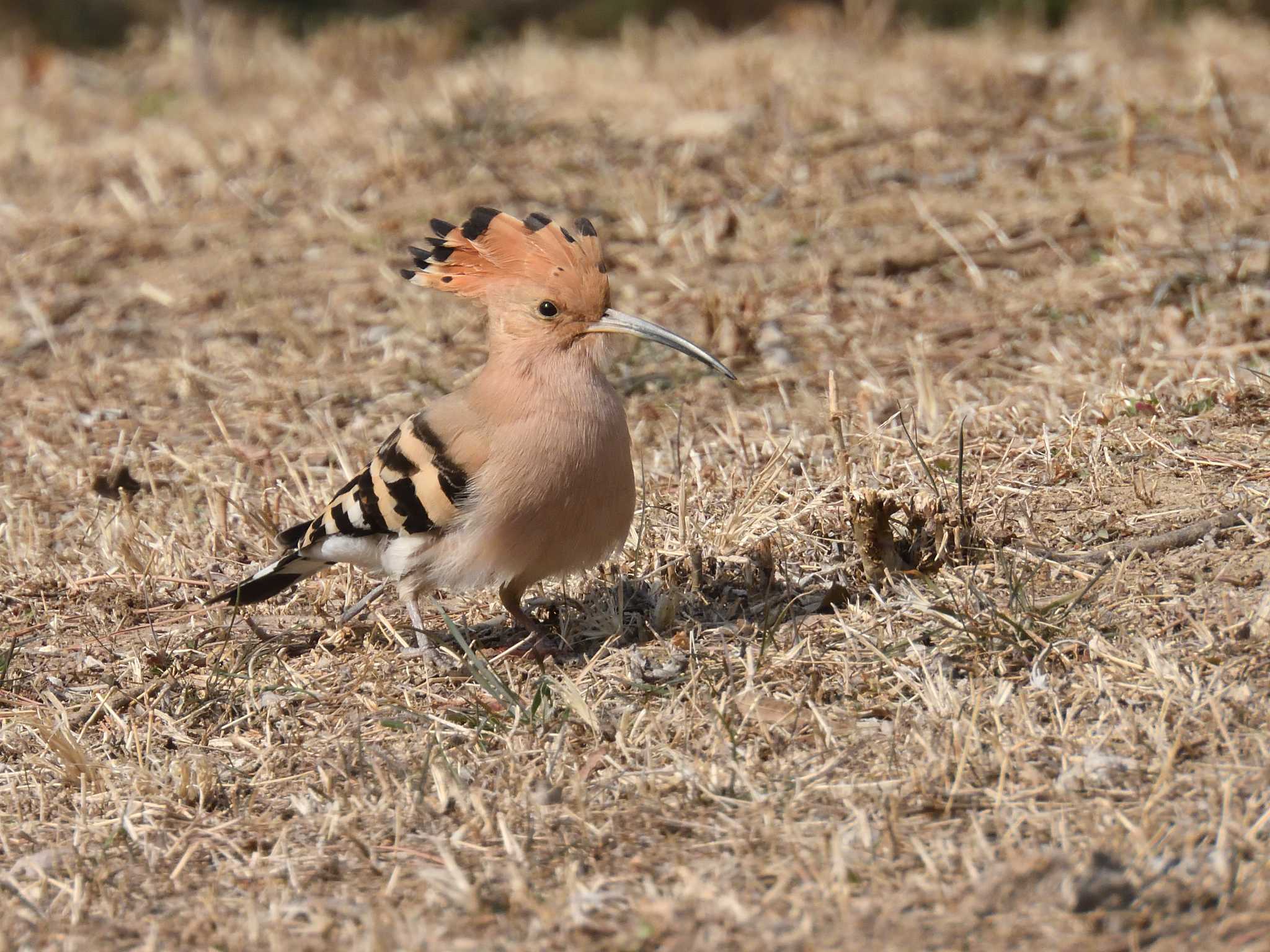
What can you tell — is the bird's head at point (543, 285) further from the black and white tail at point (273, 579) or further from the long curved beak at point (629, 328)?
the black and white tail at point (273, 579)

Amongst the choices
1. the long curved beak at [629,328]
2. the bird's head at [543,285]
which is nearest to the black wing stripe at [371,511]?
the bird's head at [543,285]

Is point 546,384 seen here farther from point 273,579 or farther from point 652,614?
point 273,579

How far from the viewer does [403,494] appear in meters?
3.38

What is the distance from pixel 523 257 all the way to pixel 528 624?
0.81 m

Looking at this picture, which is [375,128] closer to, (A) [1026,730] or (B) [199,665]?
(B) [199,665]

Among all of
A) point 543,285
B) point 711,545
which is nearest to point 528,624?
point 711,545

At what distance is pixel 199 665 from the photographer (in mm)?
3447

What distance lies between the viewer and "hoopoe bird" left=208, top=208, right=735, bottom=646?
3.18 m

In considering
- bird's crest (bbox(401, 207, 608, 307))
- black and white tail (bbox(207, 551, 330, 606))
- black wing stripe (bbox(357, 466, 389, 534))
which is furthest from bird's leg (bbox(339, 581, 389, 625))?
bird's crest (bbox(401, 207, 608, 307))

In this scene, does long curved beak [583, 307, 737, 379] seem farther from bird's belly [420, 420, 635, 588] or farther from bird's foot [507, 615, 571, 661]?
bird's foot [507, 615, 571, 661]

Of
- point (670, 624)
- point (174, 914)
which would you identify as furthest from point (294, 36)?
point (174, 914)

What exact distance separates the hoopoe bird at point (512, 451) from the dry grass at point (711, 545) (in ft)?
0.78

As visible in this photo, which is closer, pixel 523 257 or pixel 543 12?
pixel 523 257

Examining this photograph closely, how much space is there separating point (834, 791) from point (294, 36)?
29.4ft
